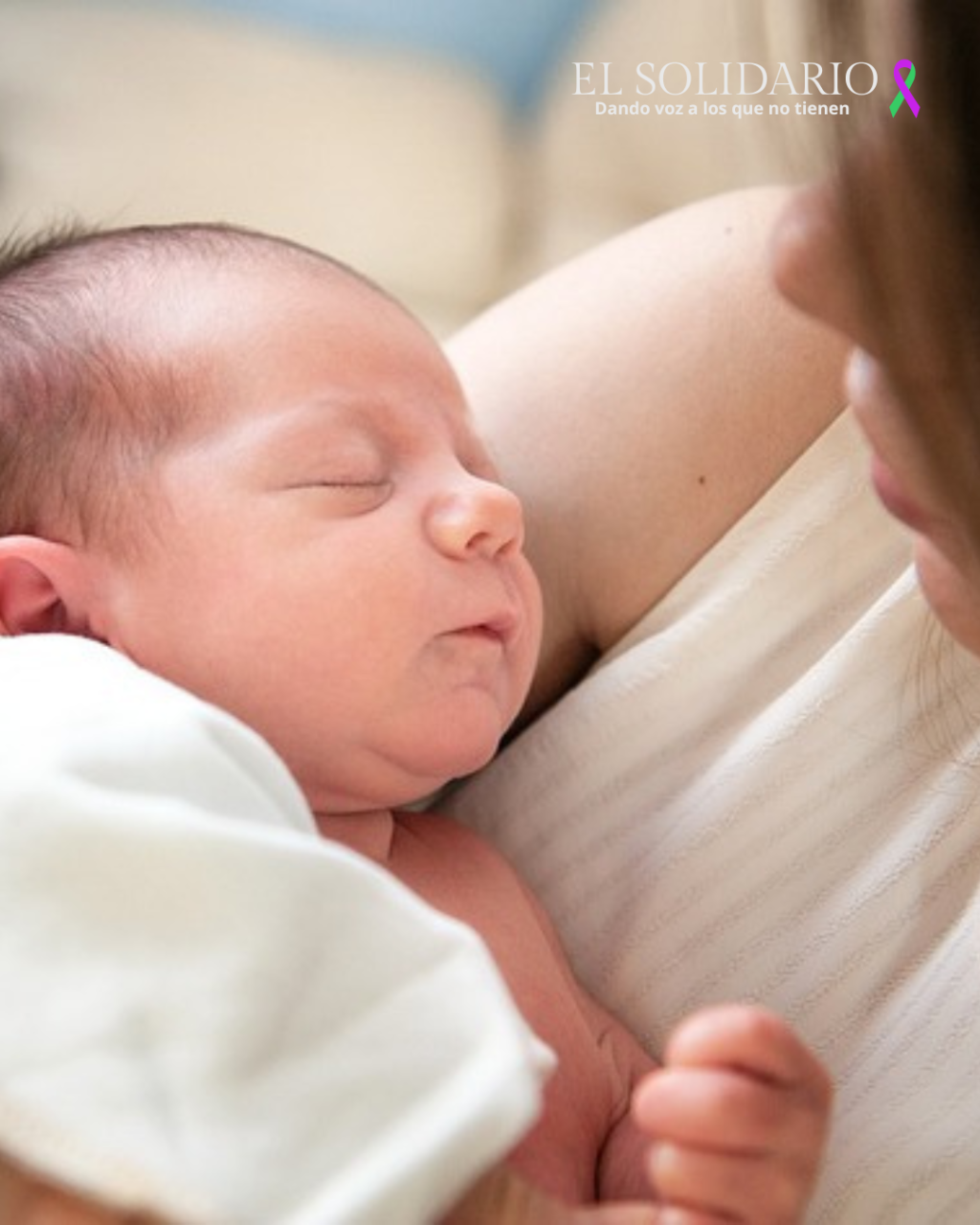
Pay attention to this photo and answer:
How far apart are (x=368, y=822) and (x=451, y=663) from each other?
93mm

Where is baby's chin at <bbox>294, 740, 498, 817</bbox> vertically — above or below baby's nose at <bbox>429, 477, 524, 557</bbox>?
below

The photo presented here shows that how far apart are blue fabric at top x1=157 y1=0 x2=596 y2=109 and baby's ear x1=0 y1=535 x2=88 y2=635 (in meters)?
1.06

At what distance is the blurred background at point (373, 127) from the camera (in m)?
1.63

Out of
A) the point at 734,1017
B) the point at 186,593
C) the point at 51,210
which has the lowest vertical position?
the point at 51,210

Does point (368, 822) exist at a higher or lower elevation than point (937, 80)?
lower

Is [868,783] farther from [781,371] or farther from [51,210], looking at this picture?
[51,210]

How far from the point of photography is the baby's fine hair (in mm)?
862

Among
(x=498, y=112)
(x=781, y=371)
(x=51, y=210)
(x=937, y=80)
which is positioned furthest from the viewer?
(x=498, y=112)

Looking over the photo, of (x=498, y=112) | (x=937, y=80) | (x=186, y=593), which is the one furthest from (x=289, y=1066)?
(x=498, y=112)

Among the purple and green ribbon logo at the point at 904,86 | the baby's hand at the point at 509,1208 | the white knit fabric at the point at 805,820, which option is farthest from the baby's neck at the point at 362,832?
the purple and green ribbon logo at the point at 904,86

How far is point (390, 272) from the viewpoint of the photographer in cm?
165

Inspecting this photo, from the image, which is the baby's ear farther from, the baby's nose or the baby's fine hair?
the baby's nose

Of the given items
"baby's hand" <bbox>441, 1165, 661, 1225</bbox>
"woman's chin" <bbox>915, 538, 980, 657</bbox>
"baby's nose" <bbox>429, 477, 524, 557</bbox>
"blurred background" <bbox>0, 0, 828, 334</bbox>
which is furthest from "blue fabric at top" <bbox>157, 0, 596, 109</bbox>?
"baby's hand" <bbox>441, 1165, 661, 1225</bbox>

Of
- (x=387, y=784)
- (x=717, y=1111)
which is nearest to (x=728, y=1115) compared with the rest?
(x=717, y=1111)
